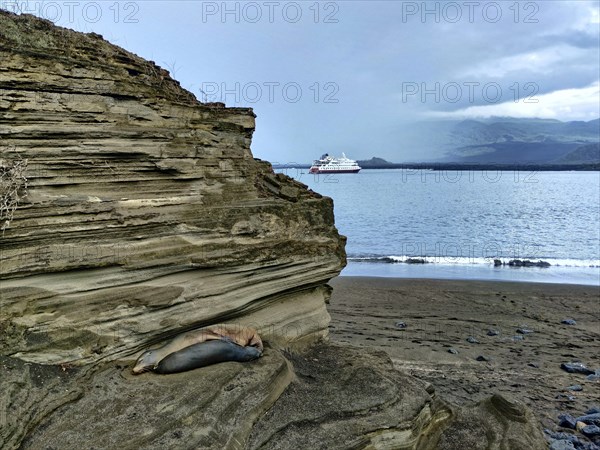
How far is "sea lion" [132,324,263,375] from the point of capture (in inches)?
236

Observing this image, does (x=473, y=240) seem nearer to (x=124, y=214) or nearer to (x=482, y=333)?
(x=482, y=333)

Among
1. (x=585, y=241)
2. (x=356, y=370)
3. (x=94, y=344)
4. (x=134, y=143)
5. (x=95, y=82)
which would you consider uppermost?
(x=95, y=82)

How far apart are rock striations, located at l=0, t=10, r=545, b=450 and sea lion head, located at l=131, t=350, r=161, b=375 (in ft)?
0.43

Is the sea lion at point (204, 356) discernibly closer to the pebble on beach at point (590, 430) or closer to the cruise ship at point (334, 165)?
the pebble on beach at point (590, 430)

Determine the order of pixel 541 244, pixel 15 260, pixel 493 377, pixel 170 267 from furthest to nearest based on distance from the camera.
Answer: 1. pixel 541 244
2. pixel 493 377
3. pixel 170 267
4. pixel 15 260

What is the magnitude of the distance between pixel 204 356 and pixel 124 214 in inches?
80.6

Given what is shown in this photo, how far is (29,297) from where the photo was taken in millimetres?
5523

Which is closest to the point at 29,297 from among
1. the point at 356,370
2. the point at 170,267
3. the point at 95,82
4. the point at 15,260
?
the point at 15,260

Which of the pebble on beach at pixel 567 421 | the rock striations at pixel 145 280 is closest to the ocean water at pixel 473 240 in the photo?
the pebble on beach at pixel 567 421

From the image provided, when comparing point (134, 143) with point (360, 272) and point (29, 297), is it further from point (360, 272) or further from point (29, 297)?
point (360, 272)

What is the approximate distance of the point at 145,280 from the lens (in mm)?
6152

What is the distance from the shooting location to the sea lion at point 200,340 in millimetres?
5996

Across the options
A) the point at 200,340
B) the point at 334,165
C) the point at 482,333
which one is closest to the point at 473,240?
the point at 482,333

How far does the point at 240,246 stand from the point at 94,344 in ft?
7.28
